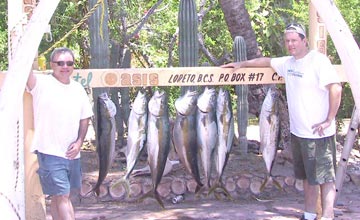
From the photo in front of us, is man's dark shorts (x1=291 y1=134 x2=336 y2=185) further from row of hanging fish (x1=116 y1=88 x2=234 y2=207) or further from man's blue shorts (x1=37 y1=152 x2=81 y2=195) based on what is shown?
man's blue shorts (x1=37 y1=152 x2=81 y2=195)

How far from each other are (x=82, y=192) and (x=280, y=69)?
3240 millimetres

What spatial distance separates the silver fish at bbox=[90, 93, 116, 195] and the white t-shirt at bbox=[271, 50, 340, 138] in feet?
5.21

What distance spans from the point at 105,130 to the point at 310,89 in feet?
5.88

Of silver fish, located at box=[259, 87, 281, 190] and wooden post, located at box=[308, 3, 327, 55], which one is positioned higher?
wooden post, located at box=[308, 3, 327, 55]

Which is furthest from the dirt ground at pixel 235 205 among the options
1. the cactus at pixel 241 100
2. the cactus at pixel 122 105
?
the cactus at pixel 122 105

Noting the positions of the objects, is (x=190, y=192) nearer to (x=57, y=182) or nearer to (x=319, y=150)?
(x=319, y=150)

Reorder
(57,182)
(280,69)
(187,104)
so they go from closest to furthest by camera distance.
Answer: (57,182)
(187,104)
(280,69)

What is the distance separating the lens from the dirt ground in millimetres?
6820

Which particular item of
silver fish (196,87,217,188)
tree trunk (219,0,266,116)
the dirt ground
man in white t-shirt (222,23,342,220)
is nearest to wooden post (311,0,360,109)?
man in white t-shirt (222,23,342,220)

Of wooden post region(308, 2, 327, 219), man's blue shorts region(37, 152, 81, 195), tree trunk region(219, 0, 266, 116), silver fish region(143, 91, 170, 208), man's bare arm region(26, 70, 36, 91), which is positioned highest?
tree trunk region(219, 0, 266, 116)

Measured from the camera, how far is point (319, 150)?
223 inches

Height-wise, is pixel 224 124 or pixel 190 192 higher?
pixel 224 124

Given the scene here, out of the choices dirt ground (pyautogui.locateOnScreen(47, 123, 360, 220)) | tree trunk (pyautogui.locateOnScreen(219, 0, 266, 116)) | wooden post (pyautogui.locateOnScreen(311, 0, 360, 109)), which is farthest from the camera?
tree trunk (pyautogui.locateOnScreen(219, 0, 266, 116))

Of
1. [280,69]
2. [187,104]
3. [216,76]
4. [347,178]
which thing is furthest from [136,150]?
[347,178]
